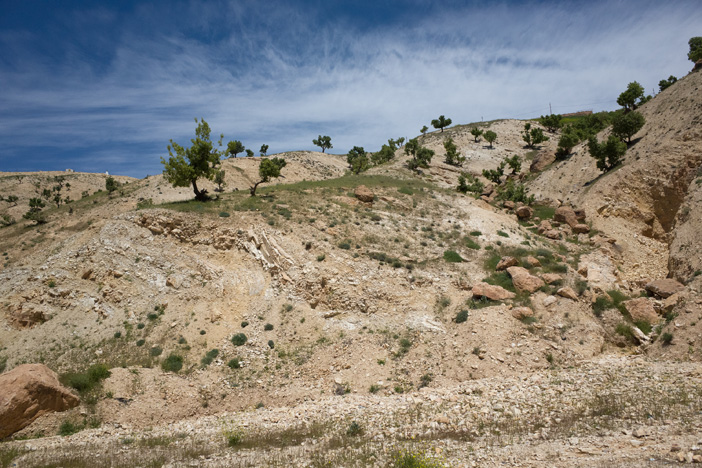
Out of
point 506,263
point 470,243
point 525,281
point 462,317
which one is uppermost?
point 470,243

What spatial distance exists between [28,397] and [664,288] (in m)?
32.9

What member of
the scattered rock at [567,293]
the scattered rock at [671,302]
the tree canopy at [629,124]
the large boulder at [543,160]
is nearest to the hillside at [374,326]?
the scattered rock at [567,293]

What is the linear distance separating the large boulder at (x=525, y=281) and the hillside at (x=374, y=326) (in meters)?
0.13

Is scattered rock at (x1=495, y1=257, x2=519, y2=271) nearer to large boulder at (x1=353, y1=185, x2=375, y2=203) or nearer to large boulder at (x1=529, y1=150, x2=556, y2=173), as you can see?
large boulder at (x1=353, y1=185, x2=375, y2=203)

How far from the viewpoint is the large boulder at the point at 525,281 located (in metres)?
20.2

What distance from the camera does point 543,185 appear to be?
1767 inches

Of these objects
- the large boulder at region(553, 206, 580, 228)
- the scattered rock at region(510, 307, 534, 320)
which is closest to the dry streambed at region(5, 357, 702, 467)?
the scattered rock at region(510, 307, 534, 320)

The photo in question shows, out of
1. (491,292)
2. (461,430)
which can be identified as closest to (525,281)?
(491,292)

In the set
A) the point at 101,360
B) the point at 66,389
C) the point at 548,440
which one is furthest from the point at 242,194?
the point at 548,440

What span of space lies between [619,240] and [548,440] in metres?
25.3

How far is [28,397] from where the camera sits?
13.4 metres

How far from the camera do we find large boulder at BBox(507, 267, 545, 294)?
66.2 ft

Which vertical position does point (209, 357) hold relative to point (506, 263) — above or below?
below

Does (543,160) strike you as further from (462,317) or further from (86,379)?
(86,379)
